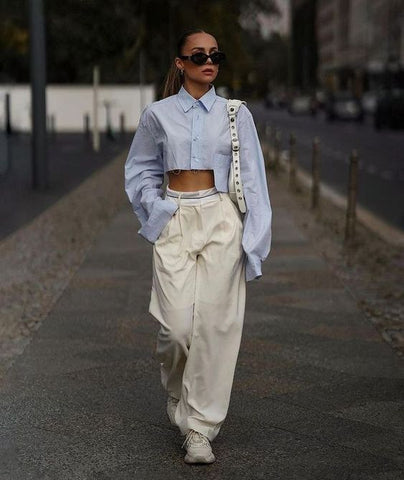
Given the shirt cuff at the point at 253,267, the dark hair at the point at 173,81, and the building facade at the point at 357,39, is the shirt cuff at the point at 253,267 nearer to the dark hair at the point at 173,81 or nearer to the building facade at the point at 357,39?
the dark hair at the point at 173,81

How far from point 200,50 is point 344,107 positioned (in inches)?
2180

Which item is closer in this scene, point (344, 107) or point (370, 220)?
point (370, 220)

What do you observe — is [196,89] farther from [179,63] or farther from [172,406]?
[172,406]

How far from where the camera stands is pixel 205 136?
14.1 ft

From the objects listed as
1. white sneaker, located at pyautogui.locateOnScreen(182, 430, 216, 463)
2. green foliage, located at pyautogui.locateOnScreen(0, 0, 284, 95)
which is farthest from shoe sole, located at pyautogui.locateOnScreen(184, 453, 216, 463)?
green foliage, located at pyautogui.locateOnScreen(0, 0, 284, 95)

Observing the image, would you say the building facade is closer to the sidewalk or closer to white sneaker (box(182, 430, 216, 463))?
the sidewalk

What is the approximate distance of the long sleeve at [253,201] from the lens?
4.29 m

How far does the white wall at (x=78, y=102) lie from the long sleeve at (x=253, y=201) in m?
42.2

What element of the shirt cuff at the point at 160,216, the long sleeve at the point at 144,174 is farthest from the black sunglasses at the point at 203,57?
the shirt cuff at the point at 160,216

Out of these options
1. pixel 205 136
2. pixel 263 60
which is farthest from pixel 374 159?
pixel 263 60

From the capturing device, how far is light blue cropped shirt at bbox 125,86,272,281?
4.29 metres

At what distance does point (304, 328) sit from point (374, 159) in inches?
773

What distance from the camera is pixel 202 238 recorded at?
169 inches

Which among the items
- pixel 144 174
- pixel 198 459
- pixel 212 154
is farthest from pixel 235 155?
pixel 198 459
